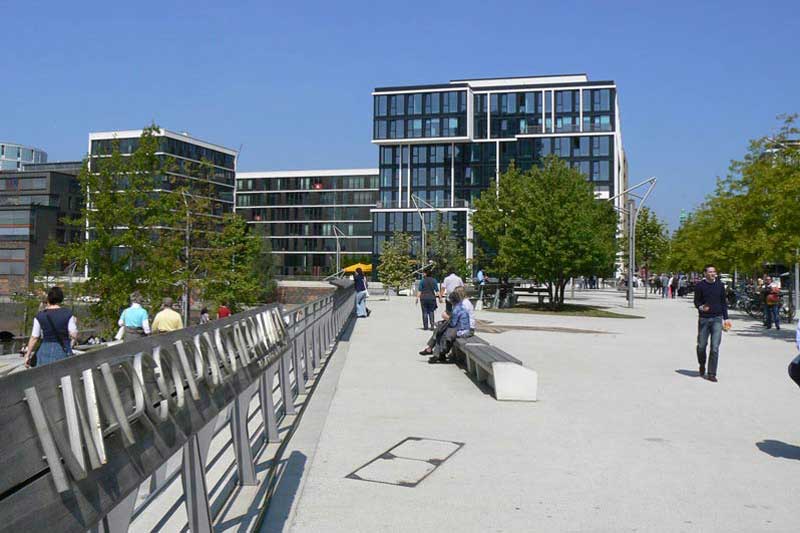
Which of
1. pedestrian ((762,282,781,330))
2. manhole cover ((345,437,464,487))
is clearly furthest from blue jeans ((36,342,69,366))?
pedestrian ((762,282,781,330))

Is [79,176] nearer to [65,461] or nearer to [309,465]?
[309,465]

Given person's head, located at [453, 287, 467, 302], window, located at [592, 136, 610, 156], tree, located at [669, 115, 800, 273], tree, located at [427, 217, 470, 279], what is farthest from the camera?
window, located at [592, 136, 610, 156]

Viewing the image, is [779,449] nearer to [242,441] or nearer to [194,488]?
[242,441]

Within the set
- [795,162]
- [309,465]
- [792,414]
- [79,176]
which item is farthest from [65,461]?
[79,176]

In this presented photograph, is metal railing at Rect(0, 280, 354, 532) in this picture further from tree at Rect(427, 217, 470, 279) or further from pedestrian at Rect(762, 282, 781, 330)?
tree at Rect(427, 217, 470, 279)

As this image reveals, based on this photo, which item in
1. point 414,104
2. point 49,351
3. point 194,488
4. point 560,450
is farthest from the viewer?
point 414,104

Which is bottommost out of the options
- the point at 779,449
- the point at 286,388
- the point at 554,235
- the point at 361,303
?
the point at 779,449

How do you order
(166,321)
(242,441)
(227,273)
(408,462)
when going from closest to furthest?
(242,441)
(408,462)
(166,321)
(227,273)

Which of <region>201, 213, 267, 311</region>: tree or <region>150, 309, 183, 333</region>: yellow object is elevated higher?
<region>201, 213, 267, 311</region>: tree

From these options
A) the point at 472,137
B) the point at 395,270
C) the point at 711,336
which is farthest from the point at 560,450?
the point at 472,137

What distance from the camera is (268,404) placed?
22.0 ft

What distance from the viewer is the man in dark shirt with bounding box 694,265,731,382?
11.8m

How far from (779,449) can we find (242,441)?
16.6 feet

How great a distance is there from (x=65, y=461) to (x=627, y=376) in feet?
36.1
